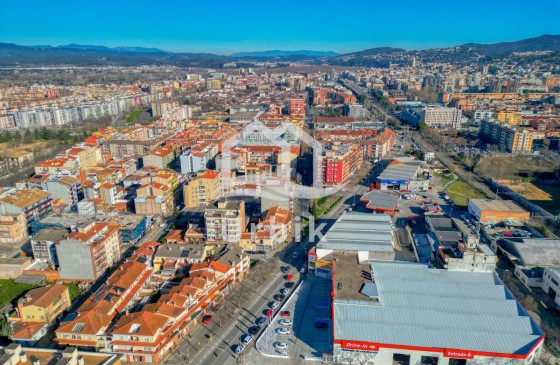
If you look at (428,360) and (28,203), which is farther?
(28,203)

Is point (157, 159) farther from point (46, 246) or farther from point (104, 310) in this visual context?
point (104, 310)

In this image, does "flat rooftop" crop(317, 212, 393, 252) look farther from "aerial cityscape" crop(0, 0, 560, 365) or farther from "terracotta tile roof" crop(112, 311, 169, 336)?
"terracotta tile roof" crop(112, 311, 169, 336)

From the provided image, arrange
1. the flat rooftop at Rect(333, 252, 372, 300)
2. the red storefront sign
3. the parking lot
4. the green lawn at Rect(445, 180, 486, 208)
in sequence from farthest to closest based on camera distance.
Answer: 1. the green lawn at Rect(445, 180, 486, 208)
2. the flat rooftop at Rect(333, 252, 372, 300)
3. the parking lot
4. the red storefront sign

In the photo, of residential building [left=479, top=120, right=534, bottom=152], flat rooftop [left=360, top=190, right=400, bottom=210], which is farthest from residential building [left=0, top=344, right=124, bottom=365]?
residential building [left=479, top=120, right=534, bottom=152]

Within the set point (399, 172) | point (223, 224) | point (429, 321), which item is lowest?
point (429, 321)

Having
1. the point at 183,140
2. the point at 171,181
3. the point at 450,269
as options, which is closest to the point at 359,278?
the point at 450,269

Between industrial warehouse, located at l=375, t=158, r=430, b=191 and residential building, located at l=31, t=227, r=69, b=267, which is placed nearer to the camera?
residential building, located at l=31, t=227, r=69, b=267

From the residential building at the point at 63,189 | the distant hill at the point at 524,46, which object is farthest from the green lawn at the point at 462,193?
the distant hill at the point at 524,46

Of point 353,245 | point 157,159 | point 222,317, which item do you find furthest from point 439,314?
point 157,159
